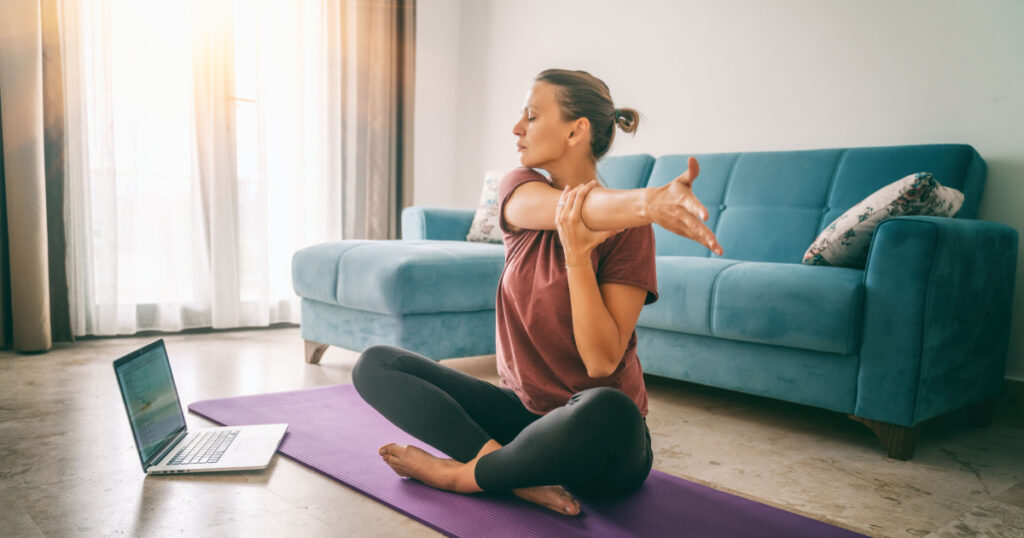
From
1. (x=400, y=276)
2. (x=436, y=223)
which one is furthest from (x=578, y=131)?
(x=436, y=223)

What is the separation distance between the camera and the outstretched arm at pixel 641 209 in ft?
2.62

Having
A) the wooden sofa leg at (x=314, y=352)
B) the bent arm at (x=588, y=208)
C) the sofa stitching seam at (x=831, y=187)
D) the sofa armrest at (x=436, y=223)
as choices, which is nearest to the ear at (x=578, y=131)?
the bent arm at (x=588, y=208)

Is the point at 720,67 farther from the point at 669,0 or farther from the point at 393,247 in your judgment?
the point at 393,247

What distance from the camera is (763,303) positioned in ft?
6.37

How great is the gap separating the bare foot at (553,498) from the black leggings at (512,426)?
3 centimetres

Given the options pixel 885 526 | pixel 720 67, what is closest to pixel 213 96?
pixel 720 67

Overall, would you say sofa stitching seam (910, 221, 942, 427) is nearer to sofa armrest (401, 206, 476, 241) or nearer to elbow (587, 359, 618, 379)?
elbow (587, 359, 618, 379)


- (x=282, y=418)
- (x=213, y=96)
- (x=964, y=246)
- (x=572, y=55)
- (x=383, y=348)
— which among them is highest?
(x=572, y=55)

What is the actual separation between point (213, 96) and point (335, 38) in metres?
0.80

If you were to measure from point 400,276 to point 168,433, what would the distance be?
0.92 m

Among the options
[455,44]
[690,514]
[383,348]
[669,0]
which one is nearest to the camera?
[690,514]

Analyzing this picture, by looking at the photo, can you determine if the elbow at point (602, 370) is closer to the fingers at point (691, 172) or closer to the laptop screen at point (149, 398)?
the fingers at point (691, 172)

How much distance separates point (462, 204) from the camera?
4.60 m

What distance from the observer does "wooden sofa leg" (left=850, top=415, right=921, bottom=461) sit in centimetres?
175
